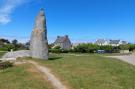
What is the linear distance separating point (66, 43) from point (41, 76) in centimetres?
9605

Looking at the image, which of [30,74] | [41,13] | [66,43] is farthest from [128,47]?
[30,74]

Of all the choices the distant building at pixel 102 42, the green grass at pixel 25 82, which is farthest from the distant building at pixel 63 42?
the green grass at pixel 25 82

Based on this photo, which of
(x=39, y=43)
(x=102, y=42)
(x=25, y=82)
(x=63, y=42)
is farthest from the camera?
(x=102, y=42)

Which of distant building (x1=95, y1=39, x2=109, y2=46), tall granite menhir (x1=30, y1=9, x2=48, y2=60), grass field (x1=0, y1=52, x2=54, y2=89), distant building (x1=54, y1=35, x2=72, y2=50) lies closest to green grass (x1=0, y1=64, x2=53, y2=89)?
grass field (x1=0, y1=52, x2=54, y2=89)

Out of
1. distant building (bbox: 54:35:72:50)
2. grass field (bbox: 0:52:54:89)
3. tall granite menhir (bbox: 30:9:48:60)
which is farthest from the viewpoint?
distant building (bbox: 54:35:72:50)

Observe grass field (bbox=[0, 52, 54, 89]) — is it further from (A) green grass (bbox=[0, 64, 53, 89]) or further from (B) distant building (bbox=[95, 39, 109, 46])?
(B) distant building (bbox=[95, 39, 109, 46])

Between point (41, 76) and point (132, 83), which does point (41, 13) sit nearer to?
point (41, 76)

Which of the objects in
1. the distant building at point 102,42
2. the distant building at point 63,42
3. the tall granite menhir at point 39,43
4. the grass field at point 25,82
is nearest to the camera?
the grass field at point 25,82

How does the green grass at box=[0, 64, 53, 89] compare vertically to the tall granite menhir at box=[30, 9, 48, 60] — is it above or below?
below

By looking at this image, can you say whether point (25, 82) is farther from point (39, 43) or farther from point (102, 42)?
point (102, 42)

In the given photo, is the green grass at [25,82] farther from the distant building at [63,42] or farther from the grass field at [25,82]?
the distant building at [63,42]

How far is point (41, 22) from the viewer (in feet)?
79.5

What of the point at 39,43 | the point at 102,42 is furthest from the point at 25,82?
→ the point at 102,42

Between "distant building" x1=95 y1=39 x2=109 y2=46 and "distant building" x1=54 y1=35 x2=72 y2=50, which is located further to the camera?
"distant building" x1=95 y1=39 x2=109 y2=46
